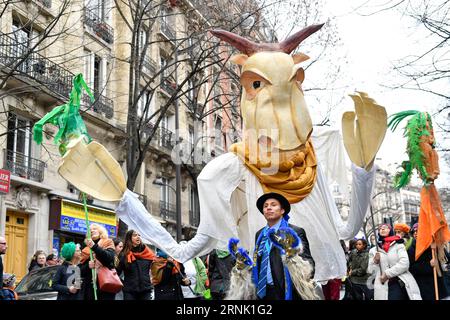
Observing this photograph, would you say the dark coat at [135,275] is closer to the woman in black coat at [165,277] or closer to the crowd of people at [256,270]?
the crowd of people at [256,270]

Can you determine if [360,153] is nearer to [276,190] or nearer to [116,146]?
[276,190]

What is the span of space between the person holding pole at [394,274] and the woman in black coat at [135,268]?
2.92 m

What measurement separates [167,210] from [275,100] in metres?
21.7

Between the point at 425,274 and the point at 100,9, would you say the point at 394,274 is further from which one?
the point at 100,9

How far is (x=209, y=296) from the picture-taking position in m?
9.07

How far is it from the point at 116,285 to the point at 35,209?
1131cm

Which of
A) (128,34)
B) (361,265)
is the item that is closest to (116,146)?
(128,34)

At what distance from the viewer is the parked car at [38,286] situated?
29.1ft

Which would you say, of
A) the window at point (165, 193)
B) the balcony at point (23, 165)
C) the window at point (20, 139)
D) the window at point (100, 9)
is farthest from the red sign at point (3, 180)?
the window at point (165, 193)

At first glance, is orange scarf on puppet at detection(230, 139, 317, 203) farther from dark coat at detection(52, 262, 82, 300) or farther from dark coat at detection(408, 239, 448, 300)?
dark coat at detection(52, 262, 82, 300)

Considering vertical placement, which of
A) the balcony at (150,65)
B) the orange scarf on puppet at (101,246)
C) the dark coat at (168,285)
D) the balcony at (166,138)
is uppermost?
the balcony at (150,65)

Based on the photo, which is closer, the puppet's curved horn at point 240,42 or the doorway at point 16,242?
the puppet's curved horn at point 240,42

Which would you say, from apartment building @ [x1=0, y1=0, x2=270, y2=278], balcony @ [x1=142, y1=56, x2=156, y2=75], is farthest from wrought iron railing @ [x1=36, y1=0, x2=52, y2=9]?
balcony @ [x1=142, y1=56, x2=156, y2=75]

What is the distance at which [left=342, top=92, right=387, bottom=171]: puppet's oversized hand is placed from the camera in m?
5.39
